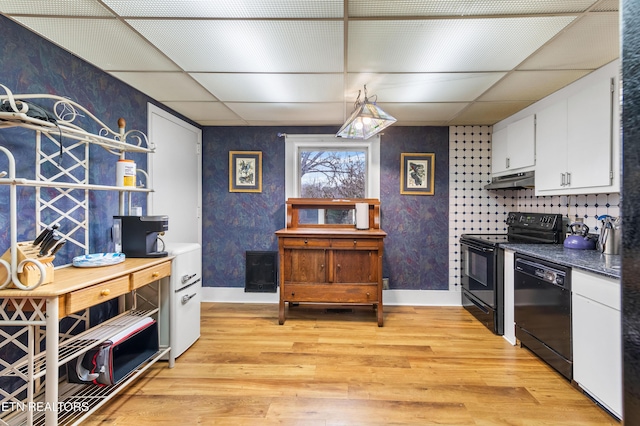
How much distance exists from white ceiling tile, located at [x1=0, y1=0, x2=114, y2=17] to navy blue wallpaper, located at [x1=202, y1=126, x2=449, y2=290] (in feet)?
7.21

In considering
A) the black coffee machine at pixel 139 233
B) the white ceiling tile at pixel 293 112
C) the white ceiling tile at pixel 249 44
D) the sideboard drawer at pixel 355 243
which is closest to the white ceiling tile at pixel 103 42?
the white ceiling tile at pixel 249 44

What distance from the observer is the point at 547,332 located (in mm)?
2240

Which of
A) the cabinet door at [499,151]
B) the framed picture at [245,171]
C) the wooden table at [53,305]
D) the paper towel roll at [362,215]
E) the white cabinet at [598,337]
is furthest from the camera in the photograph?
the framed picture at [245,171]

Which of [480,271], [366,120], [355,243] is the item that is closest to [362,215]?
[355,243]

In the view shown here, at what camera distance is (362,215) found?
3508 millimetres

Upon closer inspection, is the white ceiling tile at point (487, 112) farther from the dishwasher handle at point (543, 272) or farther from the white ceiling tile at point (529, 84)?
the dishwasher handle at point (543, 272)

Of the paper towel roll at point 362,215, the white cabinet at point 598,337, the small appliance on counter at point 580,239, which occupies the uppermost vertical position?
the paper towel roll at point 362,215

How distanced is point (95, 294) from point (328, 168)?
2715 mm

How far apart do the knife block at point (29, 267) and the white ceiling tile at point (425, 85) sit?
7.20 feet

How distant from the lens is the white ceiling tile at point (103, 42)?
1.74 meters

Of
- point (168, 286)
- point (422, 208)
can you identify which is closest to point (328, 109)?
point (422, 208)

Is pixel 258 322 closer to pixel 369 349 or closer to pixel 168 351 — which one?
pixel 168 351

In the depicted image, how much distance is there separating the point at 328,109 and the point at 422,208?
164cm

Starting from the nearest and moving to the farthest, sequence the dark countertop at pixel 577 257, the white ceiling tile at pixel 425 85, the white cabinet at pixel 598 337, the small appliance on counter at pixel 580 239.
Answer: the white cabinet at pixel 598 337 → the dark countertop at pixel 577 257 → the white ceiling tile at pixel 425 85 → the small appliance on counter at pixel 580 239
